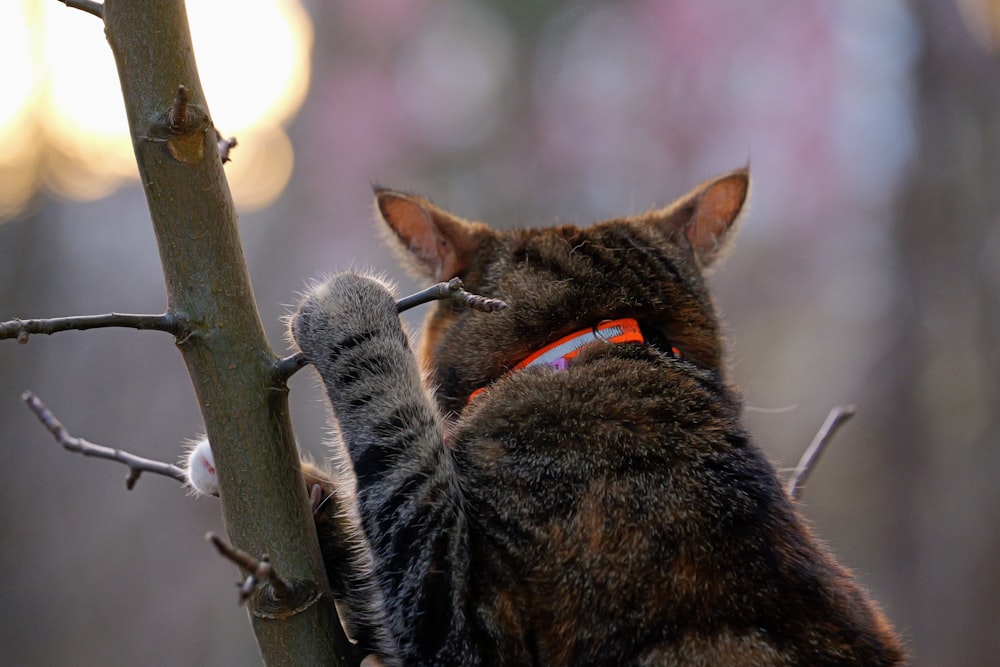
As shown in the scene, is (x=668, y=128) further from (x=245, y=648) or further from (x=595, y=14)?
(x=245, y=648)

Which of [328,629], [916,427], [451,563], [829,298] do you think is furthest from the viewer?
[829,298]

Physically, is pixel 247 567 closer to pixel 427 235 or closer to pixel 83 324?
pixel 83 324

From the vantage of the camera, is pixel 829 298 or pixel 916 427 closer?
pixel 916 427

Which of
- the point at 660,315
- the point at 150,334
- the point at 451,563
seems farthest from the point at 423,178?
the point at 451,563

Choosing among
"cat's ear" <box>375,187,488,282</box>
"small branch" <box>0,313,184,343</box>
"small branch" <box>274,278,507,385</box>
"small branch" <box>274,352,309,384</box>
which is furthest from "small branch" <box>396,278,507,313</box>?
"cat's ear" <box>375,187,488,282</box>

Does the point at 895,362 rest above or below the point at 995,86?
below

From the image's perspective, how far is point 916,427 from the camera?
19.9 ft

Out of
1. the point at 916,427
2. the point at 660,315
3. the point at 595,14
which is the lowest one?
the point at 916,427

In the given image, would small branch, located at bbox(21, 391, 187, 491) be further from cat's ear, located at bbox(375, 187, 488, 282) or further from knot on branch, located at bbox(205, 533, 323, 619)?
cat's ear, located at bbox(375, 187, 488, 282)

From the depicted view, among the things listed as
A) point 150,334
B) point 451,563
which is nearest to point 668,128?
point 150,334

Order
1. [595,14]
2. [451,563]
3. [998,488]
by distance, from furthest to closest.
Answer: [595,14] < [998,488] < [451,563]

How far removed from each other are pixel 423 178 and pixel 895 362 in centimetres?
447

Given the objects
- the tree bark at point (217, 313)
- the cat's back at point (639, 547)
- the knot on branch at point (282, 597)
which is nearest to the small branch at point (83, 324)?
the tree bark at point (217, 313)

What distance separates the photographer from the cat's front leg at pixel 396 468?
62.0 inches
